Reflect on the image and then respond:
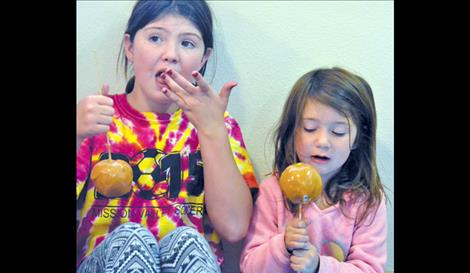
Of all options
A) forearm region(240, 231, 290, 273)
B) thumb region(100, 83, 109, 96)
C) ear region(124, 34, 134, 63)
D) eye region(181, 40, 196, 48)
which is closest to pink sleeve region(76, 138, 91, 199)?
thumb region(100, 83, 109, 96)

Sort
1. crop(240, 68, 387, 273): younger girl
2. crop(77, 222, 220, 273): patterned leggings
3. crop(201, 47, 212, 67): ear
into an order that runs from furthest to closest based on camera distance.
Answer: crop(201, 47, 212, 67): ear
crop(240, 68, 387, 273): younger girl
crop(77, 222, 220, 273): patterned leggings

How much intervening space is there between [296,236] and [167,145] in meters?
0.40

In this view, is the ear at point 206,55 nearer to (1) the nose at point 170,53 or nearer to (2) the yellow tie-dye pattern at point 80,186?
(1) the nose at point 170,53

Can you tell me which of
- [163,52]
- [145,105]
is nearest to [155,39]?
[163,52]

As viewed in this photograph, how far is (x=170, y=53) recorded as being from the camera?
1.54m

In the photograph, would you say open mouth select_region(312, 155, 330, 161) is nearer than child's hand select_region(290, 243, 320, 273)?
No

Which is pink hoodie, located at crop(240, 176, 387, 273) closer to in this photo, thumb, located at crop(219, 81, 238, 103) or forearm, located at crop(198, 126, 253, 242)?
forearm, located at crop(198, 126, 253, 242)

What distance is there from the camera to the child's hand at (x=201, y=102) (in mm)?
1529

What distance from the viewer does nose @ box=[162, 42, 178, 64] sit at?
Result: 5.07 feet

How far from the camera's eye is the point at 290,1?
1.66m

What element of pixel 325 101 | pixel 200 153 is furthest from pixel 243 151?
pixel 325 101

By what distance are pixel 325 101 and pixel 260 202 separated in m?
0.30
